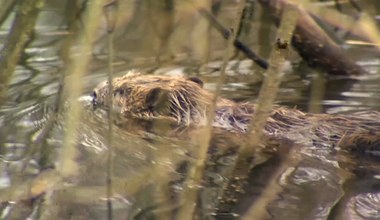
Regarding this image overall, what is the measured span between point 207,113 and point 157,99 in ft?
1.08

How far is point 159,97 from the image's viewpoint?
5.03 metres

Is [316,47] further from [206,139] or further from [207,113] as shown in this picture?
[206,139]

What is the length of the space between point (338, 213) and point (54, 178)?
46.2 inches

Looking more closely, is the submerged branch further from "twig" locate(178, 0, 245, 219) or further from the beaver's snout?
"twig" locate(178, 0, 245, 219)

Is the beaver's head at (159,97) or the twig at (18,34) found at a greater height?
the twig at (18,34)

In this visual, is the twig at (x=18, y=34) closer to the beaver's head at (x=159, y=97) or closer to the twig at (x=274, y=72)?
the twig at (x=274, y=72)

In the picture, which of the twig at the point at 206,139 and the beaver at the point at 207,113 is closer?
the twig at the point at 206,139

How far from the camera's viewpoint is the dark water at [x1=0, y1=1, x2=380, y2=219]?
11.8 ft

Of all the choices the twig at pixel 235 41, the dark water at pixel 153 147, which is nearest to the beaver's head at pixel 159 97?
the dark water at pixel 153 147

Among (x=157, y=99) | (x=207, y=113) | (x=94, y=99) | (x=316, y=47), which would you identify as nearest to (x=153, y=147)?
(x=207, y=113)

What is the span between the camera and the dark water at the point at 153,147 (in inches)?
142

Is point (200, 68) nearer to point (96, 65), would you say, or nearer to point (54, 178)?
point (96, 65)

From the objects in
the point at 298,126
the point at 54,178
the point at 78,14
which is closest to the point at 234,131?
the point at 298,126

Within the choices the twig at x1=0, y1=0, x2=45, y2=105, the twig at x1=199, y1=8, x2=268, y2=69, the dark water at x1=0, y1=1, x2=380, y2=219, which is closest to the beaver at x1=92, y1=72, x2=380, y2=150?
the dark water at x1=0, y1=1, x2=380, y2=219
